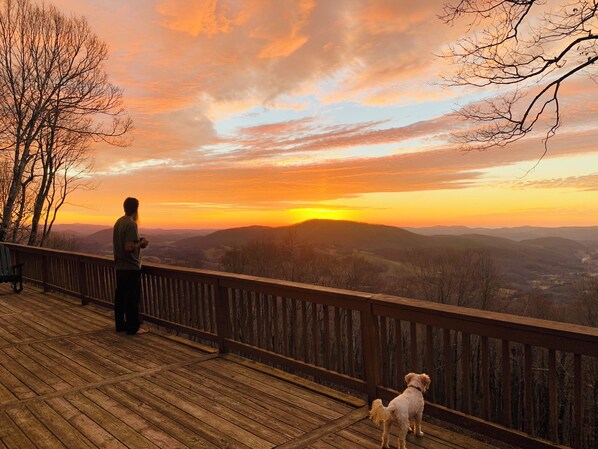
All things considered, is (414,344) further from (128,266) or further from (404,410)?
(128,266)

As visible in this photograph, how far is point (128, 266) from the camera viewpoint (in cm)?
614

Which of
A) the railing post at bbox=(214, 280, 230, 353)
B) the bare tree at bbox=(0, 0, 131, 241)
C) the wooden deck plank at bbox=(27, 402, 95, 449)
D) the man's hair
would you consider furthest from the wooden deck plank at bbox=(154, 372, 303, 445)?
the bare tree at bbox=(0, 0, 131, 241)

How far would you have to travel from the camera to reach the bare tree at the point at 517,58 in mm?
9109

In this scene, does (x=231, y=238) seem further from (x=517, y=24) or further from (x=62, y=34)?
(x=517, y=24)

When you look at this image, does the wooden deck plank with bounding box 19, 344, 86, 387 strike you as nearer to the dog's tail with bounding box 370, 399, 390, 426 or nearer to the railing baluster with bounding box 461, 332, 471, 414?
the dog's tail with bounding box 370, 399, 390, 426

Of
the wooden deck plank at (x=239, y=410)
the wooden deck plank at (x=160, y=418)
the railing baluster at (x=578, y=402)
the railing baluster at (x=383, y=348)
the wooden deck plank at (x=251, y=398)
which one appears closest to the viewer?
the railing baluster at (x=578, y=402)

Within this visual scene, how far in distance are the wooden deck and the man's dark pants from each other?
0.35 m

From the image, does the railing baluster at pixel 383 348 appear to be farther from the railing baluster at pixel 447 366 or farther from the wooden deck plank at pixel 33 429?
the wooden deck plank at pixel 33 429

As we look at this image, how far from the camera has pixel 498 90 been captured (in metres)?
10.0

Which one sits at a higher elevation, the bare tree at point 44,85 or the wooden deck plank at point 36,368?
the bare tree at point 44,85

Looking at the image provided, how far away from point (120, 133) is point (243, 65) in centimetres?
898

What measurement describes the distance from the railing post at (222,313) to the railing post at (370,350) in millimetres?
2163

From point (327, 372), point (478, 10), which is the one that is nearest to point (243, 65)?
point (478, 10)

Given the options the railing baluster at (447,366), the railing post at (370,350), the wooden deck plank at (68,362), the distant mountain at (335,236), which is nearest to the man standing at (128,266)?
the wooden deck plank at (68,362)
